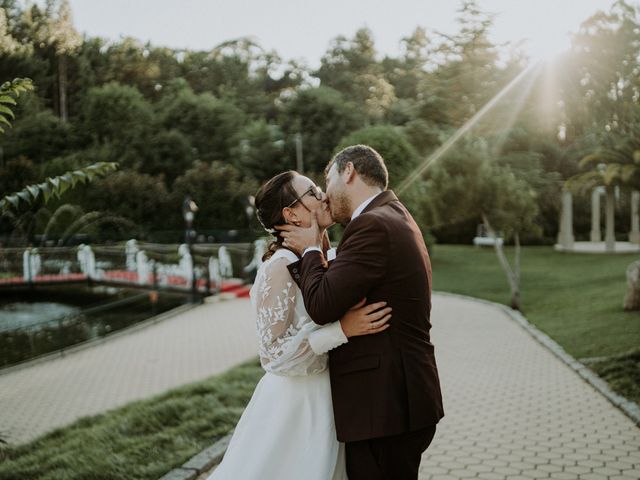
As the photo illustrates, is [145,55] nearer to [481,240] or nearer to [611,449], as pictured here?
[481,240]

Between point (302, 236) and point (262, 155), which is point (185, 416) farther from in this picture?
point (262, 155)

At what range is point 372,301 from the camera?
108 inches

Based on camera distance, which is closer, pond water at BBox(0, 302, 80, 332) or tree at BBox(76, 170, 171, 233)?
pond water at BBox(0, 302, 80, 332)

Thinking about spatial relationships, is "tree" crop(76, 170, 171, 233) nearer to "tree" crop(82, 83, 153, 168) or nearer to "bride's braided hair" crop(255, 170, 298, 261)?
"tree" crop(82, 83, 153, 168)

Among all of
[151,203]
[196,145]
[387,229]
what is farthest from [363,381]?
[196,145]

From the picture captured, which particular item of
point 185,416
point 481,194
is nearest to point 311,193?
point 185,416

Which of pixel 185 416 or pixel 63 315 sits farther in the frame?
pixel 63 315

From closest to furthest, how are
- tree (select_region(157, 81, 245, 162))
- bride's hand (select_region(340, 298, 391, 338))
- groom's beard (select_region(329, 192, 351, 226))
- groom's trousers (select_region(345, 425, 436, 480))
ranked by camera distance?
bride's hand (select_region(340, 298, 391, 338)) → groom's trousers (select_region(345, 425, 436, 480)) → groom's beard (select_region(329, 192, 351, 226)) → tree (select_region(157, 81, 245, 162))

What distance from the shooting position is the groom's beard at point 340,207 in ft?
9.62

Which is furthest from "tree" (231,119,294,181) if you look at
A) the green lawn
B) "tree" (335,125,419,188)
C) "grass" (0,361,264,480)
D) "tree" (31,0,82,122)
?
"grass" (0,361,264,480)

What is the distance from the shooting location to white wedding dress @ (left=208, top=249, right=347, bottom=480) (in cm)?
288

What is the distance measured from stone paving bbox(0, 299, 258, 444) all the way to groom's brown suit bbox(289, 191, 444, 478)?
5729 millimetres

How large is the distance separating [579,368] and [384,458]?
24.0 ft

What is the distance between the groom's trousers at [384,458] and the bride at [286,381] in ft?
0.42
